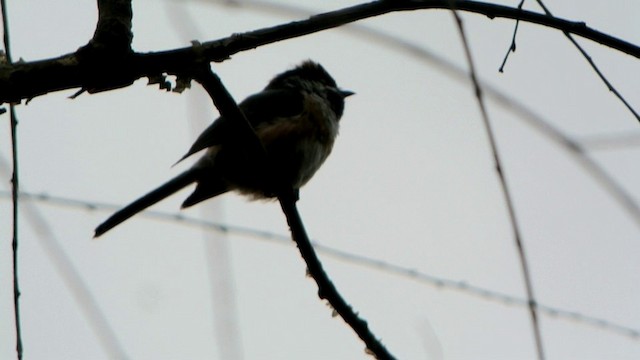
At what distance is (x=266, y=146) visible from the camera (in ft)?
16.4

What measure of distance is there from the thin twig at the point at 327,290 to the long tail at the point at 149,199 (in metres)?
1.36

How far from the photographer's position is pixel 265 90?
5820 millimetres

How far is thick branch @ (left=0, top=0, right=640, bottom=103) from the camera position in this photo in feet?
7.22

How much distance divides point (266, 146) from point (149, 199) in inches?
31.0

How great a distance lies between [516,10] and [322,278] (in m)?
1.11

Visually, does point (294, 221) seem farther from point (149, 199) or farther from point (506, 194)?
point (149, 199)

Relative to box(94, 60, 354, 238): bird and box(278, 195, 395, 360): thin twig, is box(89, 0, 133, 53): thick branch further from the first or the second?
box(94, 60, 354, 238): bird

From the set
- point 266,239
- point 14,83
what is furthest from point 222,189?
point 14,83

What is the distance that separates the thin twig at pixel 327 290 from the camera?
2693mm

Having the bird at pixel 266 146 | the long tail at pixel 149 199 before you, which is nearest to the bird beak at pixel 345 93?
the bird at pixel 266 146

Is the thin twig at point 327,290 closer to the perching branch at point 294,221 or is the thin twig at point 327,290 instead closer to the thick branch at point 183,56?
the perching branch at point 294,221

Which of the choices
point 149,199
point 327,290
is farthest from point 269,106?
point 327,290

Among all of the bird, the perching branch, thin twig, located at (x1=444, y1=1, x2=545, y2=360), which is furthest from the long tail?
thin twig, located at (x1=444, y1=1, x2=545, y2=360)

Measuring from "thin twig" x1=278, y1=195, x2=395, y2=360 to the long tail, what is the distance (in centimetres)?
136
